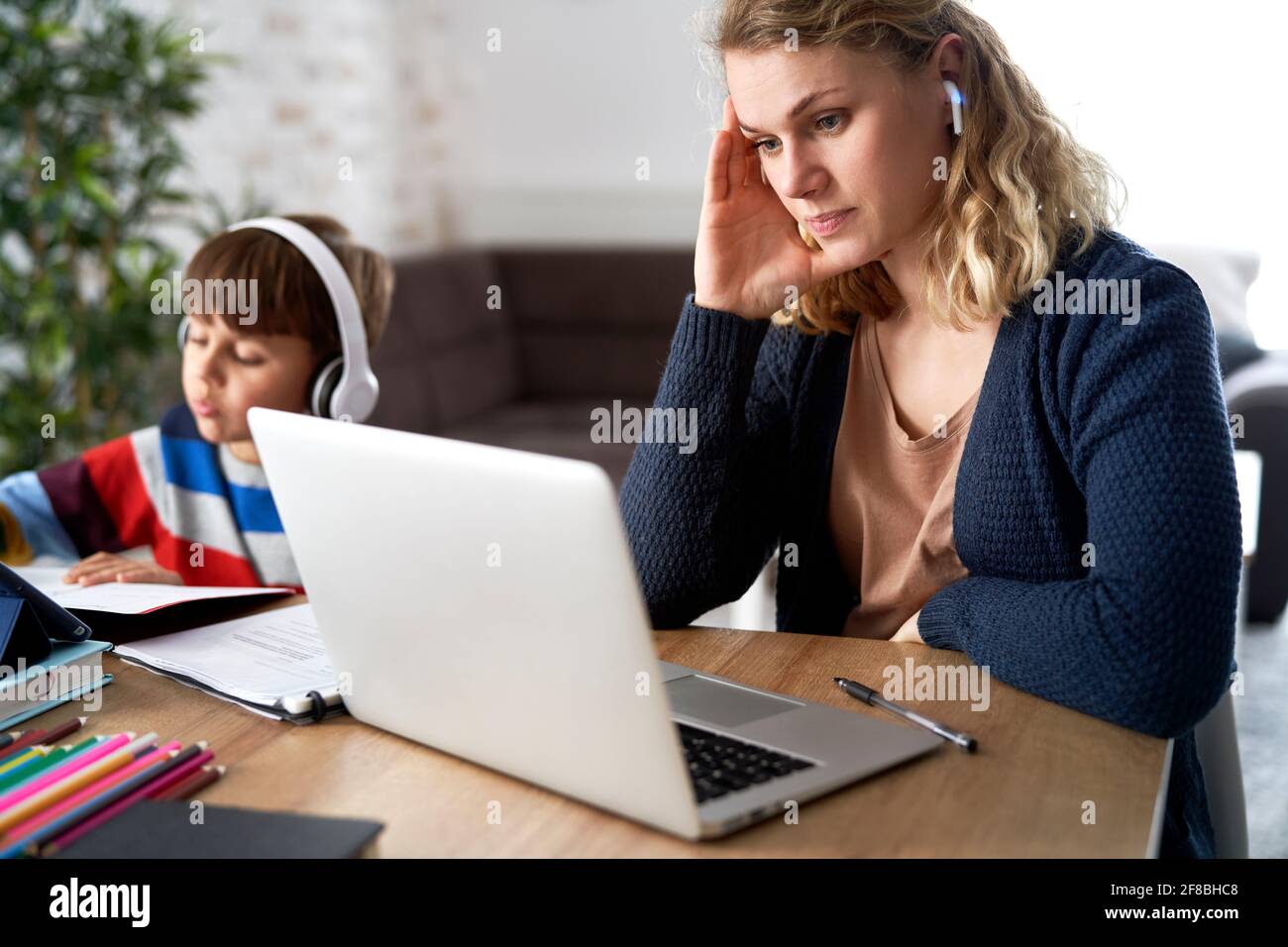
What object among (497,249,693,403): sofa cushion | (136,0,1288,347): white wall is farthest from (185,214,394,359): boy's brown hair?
(497,249,693,403): sofa cushion

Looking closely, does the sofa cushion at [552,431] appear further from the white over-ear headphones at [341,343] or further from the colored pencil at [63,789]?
the colored pencil at [63,789]

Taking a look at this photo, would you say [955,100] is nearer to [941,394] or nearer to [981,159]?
[981,159]

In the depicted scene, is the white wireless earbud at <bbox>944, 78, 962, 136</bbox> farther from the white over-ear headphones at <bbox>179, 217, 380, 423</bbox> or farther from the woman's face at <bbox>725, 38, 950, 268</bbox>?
the white over-ear headphones at <bbox>179, 217, 380, 423</bbox>

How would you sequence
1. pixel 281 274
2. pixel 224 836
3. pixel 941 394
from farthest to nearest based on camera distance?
pixel 281 274
pixel 941 394
pixel 224 836

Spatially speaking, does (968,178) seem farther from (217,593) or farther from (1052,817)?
(217,593)

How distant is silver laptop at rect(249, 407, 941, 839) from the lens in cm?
70

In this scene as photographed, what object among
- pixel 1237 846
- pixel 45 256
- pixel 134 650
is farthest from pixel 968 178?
pixel 45 256

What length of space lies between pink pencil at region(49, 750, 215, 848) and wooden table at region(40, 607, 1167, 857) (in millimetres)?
24

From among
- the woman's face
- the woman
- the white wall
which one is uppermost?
the white wall

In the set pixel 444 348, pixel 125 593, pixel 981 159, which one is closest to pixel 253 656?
pixel 125 593

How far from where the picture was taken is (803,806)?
779 mm

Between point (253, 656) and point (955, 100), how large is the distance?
2.67 feet

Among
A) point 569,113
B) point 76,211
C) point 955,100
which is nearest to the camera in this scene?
point 955,100
